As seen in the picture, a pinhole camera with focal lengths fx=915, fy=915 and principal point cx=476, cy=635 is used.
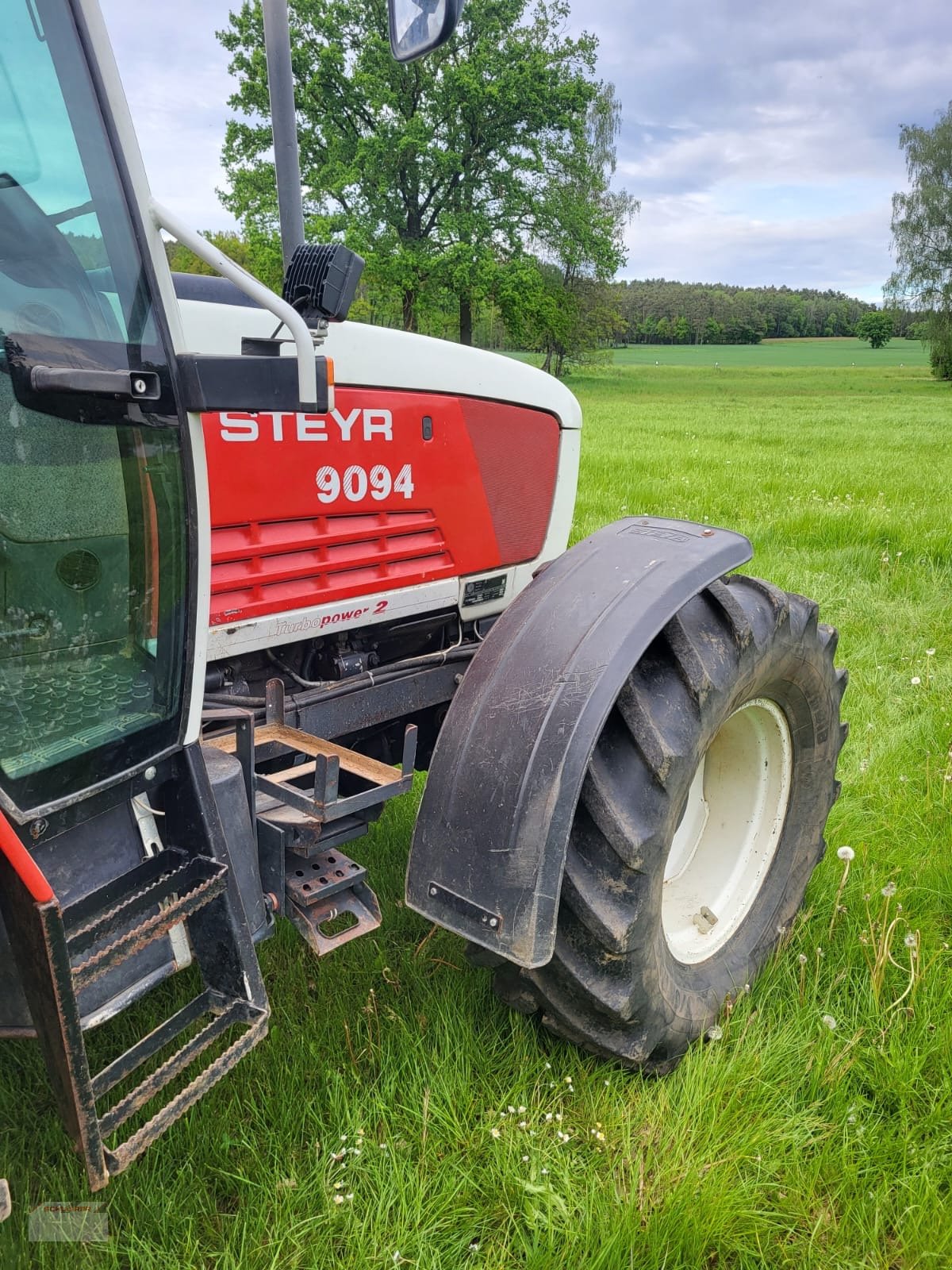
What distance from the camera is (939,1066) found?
2051 millimetres

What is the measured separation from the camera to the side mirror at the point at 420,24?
1.58 m

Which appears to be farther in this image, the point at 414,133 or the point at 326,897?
the point at 414,133

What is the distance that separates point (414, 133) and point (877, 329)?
196 feet

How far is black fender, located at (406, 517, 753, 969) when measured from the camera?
162 cm

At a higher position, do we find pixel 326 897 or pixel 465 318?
pixel 465 318

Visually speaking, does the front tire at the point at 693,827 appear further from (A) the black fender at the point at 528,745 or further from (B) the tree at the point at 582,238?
(B) the tree at the point at 582,238

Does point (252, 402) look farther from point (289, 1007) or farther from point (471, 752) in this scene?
point (289, 1007)

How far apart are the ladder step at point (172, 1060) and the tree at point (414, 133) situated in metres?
23.6

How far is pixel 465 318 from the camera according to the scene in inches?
1090

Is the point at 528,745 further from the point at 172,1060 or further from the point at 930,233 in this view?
the point at 930,233

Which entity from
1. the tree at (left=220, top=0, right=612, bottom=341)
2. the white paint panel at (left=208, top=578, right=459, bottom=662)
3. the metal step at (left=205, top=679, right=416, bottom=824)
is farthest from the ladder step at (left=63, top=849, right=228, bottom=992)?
the tree at (left=220, top=0, right=612, bottom=341)

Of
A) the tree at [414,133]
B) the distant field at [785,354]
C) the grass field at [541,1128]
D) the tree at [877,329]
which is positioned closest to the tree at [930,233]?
the distant field at [785,354]

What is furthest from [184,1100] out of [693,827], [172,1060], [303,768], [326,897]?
[693,827]

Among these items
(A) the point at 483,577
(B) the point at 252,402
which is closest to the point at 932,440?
(A) the point at 483,577
